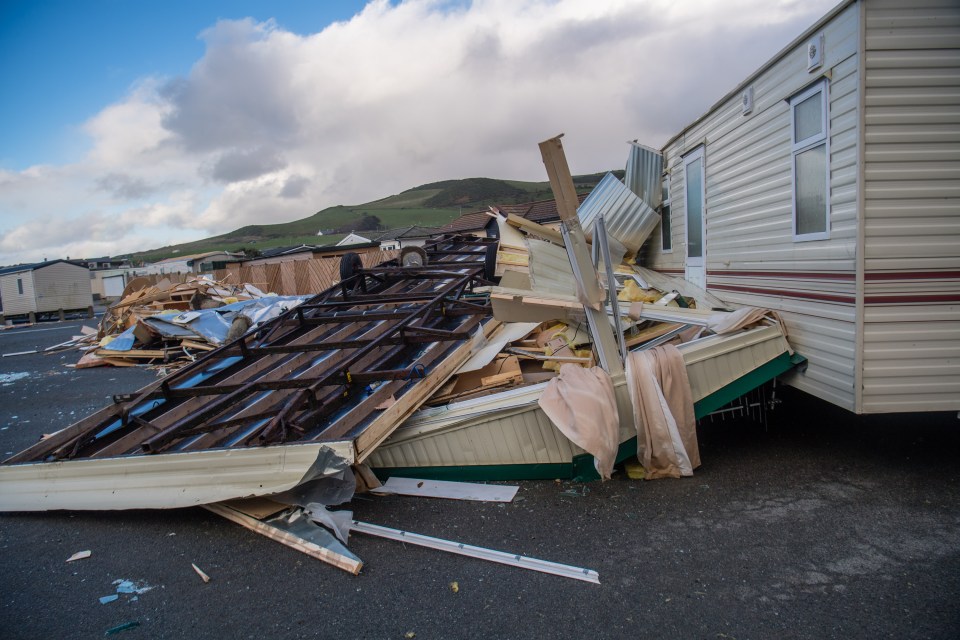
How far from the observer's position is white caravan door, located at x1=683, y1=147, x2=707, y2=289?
676 cm

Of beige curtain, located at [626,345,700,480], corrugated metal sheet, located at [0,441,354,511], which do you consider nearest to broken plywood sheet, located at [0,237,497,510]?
corrugated metal sheet, located at [0,441,354,511]

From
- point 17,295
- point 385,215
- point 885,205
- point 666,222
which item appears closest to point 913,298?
point 885,205

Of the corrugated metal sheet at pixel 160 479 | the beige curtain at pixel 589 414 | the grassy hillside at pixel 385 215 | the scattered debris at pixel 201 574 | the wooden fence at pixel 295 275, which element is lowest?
the scattered debris at pixel 201 574

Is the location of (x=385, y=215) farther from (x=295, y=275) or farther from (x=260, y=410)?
(x=260, y=410)

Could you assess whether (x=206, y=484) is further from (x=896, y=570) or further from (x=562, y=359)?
(x=896, y=570)

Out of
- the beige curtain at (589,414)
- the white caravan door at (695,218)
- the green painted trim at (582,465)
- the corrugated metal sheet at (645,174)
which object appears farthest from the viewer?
the corrugated metal sheet at (645,174)

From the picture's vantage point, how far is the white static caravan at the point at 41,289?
30.2m

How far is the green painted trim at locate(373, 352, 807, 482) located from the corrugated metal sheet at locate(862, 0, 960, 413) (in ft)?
2.66

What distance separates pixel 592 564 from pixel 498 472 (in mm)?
1361

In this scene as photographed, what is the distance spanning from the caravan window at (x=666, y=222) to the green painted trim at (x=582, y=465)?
3832mm

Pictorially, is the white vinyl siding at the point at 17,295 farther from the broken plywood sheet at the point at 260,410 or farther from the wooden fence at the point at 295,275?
the broken plywood sheet at the point at 260,410

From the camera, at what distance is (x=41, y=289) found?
30.5 meters

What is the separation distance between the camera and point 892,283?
3807mm

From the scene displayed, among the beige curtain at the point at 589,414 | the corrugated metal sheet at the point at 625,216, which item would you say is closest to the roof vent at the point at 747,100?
the corrugated metal sheet at the point at 625,216
